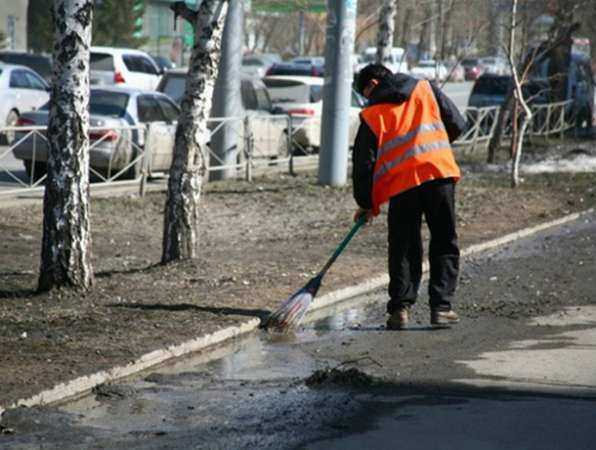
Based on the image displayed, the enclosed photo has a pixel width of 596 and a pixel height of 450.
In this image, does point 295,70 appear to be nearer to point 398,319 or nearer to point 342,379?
point 398,319

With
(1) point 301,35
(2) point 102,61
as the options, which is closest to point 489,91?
(2) point 102,61

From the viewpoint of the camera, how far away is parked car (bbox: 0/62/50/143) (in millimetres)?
27297

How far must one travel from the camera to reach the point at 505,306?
33.1 ft

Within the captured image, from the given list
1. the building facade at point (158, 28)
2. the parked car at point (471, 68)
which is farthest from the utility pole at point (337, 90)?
the building facade at point (158, 28)

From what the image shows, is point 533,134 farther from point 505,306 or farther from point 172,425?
point 172,425

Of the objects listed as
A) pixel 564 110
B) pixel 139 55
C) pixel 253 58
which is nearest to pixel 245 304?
pixel 564 110

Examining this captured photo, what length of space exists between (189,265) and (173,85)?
14.7 metres

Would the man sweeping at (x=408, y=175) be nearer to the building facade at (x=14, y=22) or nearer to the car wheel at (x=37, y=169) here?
the car wheel at (x=37, y=169)

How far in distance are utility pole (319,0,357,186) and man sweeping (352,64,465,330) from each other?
9.93 m

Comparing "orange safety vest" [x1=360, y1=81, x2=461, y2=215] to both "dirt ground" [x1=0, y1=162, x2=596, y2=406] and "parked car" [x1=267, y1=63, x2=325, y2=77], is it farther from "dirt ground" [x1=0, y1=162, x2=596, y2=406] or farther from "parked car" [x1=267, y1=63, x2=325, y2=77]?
"parked car" [x1=267, y1=63, x2=325, y2=77]

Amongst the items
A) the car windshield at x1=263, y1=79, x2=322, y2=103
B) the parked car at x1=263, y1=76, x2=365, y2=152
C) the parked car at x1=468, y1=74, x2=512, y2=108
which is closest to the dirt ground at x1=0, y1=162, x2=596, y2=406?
the parked car at x1=263, y1=76, x2=365, y2=152

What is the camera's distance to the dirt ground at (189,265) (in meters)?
8.18

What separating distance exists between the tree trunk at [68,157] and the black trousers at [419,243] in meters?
2.30

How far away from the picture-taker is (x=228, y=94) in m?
19.9
